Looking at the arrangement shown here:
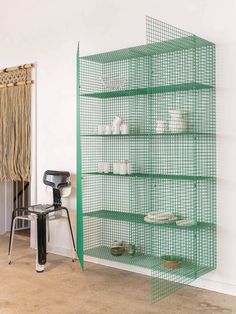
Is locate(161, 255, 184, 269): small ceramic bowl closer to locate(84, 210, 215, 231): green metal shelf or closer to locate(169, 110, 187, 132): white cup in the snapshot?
locate(84, 210, 215, 231): green metal shelf

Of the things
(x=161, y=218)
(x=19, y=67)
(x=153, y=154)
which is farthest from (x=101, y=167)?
(x=19, y=67)

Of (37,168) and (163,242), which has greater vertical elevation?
(37,168)

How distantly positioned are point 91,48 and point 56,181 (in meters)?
1.44

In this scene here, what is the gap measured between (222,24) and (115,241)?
7.18 feet

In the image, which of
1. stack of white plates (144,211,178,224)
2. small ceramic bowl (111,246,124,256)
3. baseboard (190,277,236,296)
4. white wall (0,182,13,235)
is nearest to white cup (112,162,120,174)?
stack of white plates (144,211,178,224)

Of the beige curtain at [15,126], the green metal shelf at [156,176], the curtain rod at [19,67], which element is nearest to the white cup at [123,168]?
the green metal shelf at [156,176]

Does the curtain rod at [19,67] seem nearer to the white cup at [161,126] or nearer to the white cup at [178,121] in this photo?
the white cup at [161,126]

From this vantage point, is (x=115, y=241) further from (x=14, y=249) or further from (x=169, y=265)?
(x=14, y=249)

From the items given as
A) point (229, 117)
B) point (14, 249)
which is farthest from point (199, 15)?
point (14, 249)

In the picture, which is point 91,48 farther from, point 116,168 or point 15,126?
point 15,126

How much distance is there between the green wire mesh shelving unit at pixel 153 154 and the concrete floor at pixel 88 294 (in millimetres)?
159

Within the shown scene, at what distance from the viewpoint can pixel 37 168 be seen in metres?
4.92

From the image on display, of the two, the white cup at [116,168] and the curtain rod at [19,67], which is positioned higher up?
the curtain rod at [19,67]

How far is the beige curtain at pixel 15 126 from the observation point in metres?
5.01
